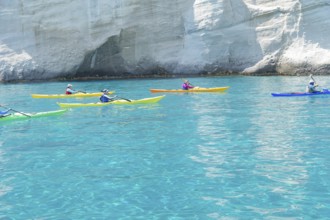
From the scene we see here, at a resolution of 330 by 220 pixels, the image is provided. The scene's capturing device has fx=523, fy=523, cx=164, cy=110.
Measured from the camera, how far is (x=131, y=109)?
1994 cm

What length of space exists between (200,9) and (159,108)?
67.0ft

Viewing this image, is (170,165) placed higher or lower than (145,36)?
lower

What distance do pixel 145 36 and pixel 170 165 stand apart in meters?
29.8

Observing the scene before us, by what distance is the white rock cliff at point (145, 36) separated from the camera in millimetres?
37906

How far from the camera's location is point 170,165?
10523 mm

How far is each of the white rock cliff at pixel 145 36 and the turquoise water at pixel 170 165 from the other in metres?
19.6

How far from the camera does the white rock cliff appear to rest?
124ft

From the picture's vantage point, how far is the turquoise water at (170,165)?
8031 millimetres

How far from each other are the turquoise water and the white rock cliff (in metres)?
19.6

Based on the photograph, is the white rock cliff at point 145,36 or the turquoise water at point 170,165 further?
the white rock cliff at point 145,36

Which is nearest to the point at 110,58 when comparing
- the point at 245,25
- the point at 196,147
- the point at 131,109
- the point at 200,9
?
the point at 200,9

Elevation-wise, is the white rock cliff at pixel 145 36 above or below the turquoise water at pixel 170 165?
above

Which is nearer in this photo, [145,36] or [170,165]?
[170,165]

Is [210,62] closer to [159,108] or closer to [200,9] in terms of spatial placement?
[200,9]
